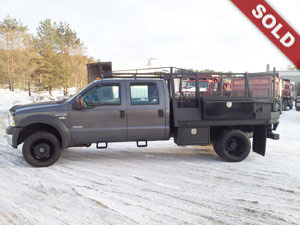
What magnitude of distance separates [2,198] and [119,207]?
1.90 metres

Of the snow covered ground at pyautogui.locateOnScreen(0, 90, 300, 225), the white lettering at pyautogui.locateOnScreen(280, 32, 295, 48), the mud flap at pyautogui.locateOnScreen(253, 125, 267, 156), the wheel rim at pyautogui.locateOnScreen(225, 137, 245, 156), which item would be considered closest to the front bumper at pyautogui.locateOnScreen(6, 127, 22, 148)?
the snow covered ground at pyautogui.locateOnScreen(0, 90, 300, 225)

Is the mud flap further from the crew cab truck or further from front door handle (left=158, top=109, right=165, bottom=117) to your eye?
front door handle (left=158, top=109, right=165, bottom=117)

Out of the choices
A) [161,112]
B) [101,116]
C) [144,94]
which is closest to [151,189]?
[161,112]

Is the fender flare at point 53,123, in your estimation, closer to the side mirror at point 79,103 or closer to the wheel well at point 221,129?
the side mirror at point 79,103

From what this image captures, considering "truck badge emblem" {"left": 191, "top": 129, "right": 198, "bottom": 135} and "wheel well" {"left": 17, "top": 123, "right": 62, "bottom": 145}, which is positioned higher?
"wheel well" {"left": 17, "top": 123, "right": 62, "bottom": 145}

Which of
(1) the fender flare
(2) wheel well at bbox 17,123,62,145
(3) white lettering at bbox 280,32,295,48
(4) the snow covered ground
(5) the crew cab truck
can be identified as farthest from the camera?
(3) white lettering at bbox 280,32,295,48

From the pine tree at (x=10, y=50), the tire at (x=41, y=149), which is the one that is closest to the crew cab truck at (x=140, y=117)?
the tire at (x=41, y=149)

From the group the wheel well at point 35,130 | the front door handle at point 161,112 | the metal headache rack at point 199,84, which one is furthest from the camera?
the metal headache rack at point 199,84

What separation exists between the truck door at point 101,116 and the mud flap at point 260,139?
3.26 meters

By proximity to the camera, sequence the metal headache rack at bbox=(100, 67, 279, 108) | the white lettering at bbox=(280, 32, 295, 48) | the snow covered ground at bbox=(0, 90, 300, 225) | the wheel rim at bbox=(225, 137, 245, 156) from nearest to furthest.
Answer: the snow covered ground at bbox=(0, 90, 300, 225), the metal headache rack at bbox=(100, 67, 279, 108), the wheel rim at bbox=(225, 137, 245, 156), the white lettering at bbox=(280, 32, 295, 48)

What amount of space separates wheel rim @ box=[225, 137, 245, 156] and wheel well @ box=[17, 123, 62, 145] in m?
4.02

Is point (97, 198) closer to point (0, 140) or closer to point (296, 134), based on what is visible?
point (0, 140)

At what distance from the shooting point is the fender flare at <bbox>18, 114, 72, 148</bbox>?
15.9 feet

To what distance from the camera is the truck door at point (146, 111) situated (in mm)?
5172
